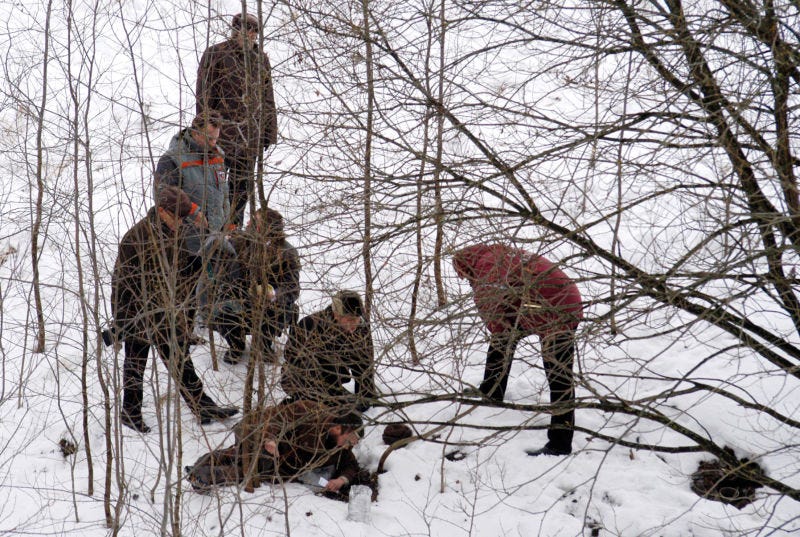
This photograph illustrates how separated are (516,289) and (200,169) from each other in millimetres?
2563

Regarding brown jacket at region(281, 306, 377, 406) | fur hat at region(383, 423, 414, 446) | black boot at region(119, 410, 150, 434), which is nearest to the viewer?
brown jacket at region(281, 306, 377, 406)

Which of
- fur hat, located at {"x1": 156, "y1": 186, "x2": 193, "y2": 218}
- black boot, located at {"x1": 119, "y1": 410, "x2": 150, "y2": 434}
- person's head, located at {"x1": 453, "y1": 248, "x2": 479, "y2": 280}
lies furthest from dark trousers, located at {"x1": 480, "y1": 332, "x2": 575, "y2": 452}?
black boot, located at {"x1": 119, "y1": 410, "x2": 150, "y2": 434}

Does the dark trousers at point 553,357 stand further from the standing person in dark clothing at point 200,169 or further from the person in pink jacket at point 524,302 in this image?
the standing person in dark clothing at point 200,169

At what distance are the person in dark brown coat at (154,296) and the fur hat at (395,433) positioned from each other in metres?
1.29

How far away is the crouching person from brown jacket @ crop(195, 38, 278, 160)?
5.04ft

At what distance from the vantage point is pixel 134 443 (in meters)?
5.58

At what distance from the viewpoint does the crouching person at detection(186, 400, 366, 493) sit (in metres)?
4.45

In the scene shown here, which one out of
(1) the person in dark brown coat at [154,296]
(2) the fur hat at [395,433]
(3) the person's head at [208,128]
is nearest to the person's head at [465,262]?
(1) the person in dark brown coat at [154,296]

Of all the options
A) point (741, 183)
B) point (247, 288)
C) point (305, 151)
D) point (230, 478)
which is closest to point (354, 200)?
point (305, 151)

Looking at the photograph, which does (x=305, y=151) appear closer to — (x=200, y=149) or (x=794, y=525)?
(x=200, y=149)

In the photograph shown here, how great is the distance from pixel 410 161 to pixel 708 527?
2.79 metres

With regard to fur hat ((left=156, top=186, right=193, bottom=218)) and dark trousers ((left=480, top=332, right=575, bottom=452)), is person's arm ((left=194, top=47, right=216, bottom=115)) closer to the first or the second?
fur hat ((left=156, top=186, right=193, bottom=218))

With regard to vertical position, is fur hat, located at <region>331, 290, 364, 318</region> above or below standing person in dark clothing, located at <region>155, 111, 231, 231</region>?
below

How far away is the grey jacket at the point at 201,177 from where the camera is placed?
184 inches
